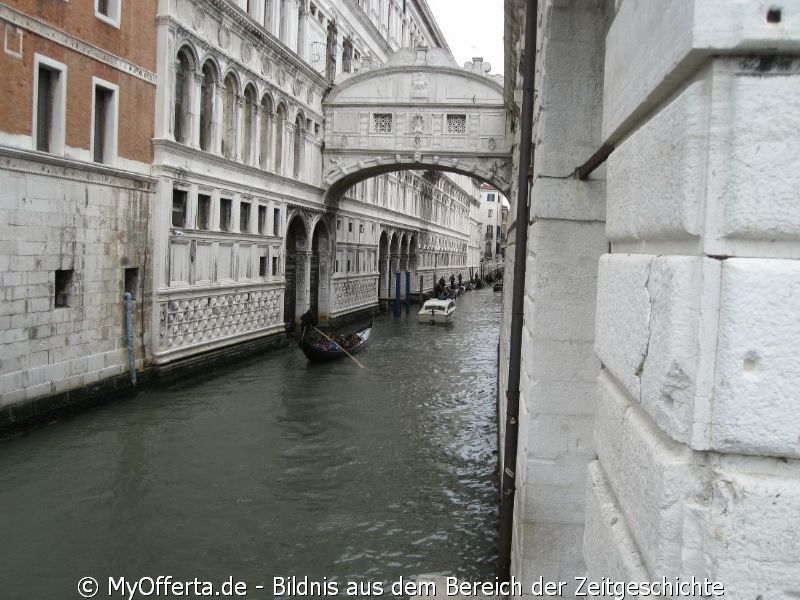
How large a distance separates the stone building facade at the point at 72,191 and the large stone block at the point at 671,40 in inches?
330

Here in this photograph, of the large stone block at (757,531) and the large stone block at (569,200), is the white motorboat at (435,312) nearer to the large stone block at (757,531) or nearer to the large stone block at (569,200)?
the large stone block at (569,200)

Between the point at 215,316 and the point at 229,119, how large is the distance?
3.93 meters

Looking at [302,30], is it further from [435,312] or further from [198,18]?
[435,312]

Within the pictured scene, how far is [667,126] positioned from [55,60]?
32.0 ft

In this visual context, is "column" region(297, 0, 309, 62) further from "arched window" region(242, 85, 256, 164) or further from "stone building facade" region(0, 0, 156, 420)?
"stone building facade" region(0, 0, 156, 420)

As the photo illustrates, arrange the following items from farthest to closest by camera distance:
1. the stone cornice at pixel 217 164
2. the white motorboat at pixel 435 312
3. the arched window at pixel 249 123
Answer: the white motorboat at pixel 435 312
the arched window at pixel 249 123
the stone cornice at pixel 217 164

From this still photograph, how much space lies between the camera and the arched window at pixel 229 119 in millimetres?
14117

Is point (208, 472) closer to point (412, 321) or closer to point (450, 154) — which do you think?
point (450, 154)

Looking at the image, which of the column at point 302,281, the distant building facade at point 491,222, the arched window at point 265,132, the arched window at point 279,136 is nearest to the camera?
the arched window at point 265,132

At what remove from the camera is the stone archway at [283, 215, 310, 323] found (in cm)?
1865

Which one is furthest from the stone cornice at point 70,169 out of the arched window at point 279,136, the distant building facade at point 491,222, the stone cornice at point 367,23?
the distant building facade at point 491,222

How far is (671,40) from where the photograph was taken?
1.29 metres

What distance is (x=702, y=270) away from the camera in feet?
3.84

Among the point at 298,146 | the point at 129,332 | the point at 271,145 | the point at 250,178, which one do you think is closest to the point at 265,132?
the point at 271,145
